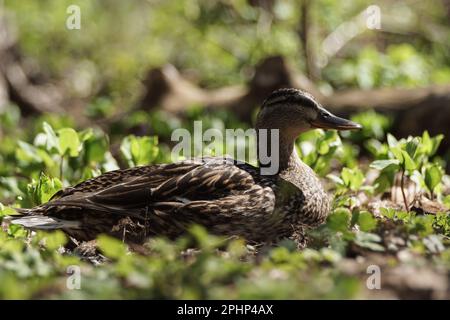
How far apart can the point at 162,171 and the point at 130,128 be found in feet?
13.2

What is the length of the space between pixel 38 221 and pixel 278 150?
→ 5.54 ft

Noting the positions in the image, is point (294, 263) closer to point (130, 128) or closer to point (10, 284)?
point (10, 284)

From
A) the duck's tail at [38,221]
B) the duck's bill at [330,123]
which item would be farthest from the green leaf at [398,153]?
the duck's tail at [38,221]

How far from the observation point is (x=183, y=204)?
199 inches

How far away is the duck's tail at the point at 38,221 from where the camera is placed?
502cm

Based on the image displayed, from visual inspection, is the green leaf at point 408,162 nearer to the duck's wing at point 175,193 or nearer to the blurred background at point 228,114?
the blurred background at point 228,114

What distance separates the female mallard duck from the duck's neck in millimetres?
255

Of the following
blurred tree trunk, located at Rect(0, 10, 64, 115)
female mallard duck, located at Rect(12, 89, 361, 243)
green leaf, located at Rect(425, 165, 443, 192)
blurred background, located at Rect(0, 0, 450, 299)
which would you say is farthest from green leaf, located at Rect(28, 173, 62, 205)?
blurred tree trunk, located at Rect(0, 10, 64, 115)

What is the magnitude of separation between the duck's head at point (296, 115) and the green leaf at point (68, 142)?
1.50 metres

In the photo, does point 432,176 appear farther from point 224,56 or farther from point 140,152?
point 224,56

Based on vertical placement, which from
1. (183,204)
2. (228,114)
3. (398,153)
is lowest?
(183,204)

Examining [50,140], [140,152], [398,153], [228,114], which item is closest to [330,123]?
[398,153]

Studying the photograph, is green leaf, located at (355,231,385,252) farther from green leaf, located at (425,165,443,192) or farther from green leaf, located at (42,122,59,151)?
green leaf, located at (42,122,59,151)
